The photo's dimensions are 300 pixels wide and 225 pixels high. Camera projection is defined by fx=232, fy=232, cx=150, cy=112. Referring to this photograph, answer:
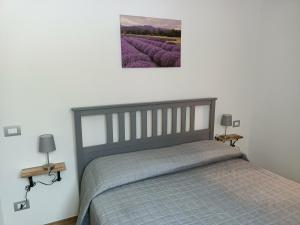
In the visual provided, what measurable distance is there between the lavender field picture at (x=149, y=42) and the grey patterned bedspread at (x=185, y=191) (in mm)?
889

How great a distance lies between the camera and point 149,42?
89.5 inches

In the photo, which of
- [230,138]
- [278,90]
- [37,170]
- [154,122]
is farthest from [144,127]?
[278,90]

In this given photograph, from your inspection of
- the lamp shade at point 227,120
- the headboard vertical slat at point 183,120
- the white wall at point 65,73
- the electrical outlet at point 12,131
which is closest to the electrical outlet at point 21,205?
the white wall at point 65,73

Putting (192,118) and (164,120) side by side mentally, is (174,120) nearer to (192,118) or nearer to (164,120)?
(164,120)

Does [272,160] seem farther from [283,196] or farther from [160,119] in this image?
[160,119]

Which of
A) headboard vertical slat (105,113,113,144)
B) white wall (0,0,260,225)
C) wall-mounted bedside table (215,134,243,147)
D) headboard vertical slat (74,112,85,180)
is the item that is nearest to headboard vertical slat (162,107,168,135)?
white wall (0,0,260,225)

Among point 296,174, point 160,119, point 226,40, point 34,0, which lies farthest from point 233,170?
point 34,0

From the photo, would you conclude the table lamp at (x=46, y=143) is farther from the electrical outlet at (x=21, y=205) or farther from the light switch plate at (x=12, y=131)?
the electrical outlet at (x=21, y=205)

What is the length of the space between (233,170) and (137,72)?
4.24 feet

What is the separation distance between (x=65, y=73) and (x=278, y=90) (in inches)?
93.6

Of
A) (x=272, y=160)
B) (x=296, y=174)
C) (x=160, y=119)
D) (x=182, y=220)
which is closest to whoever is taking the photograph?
(x=182, y=220)

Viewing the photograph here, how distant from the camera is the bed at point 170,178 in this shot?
150 centimetres

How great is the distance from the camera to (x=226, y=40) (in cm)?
273

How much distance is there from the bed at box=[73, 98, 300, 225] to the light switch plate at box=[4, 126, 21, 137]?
456mm
